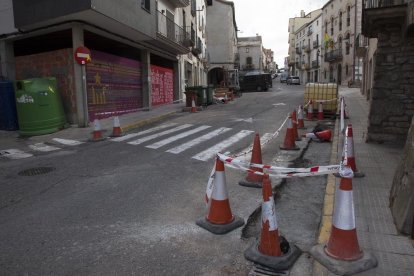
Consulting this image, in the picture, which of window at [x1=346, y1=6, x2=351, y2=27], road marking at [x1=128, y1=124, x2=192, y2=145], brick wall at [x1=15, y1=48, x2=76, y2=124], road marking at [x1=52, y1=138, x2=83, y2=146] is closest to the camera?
A: road marking at [x1=128, y1=124, x2=192, y2=145]

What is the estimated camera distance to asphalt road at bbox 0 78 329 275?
11.6 feet

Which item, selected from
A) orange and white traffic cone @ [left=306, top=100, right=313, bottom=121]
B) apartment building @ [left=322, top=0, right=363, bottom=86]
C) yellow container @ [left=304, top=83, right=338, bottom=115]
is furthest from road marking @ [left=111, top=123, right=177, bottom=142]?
apartment building @ [left=322, top=0, right=363, bottom=86]

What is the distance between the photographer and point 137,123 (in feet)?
46.0

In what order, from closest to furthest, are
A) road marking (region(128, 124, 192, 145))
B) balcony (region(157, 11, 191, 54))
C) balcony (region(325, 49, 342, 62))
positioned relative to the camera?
road marking (region(128, 124, 192, 145)), balcony (region(157, 11, 191, 54)), balcony (region(325, 49, 342, 62))

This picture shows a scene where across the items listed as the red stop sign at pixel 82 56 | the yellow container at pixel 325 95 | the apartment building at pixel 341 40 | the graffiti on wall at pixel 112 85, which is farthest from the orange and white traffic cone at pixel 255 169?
the apartment building at pixel 341 40

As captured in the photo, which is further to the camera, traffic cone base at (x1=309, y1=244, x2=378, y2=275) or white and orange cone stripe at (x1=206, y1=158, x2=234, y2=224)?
white and orange cone stripe at (x1=206, y1=158, x2=234, y2=224)

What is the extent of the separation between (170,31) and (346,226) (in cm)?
1906

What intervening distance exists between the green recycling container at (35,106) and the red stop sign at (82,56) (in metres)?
1.36

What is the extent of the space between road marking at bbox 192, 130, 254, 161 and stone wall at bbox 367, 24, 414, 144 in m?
3.47

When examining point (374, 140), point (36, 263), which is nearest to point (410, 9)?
point (374, 140)

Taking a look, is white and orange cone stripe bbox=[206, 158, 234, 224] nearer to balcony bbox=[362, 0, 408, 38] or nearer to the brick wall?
balcony bbox=[362, 0, 408, 38]

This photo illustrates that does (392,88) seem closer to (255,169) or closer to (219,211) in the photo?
(255,169)

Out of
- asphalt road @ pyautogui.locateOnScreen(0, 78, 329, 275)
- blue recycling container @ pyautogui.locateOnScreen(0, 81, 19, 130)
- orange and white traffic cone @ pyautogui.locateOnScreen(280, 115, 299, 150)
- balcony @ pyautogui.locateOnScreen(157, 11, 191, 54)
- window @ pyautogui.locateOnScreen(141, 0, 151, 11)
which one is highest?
window @ pyautogui.locateOnScreen(141, 0, 151, 11)

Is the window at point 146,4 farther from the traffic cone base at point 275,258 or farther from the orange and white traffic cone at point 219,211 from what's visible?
the traffic cone base at point 275,258
